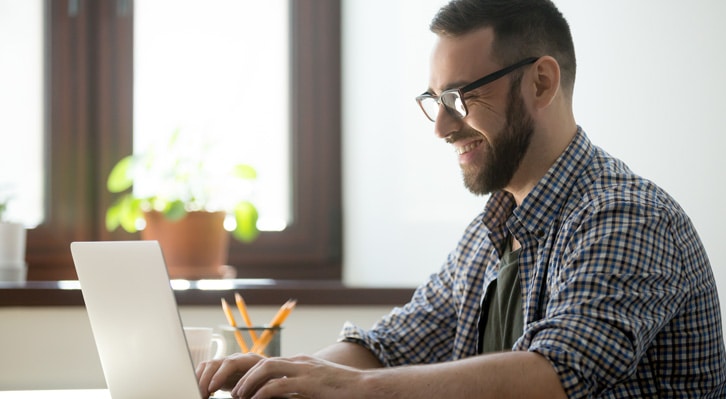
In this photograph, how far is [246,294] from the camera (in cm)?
226

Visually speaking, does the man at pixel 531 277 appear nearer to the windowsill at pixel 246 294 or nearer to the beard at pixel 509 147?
the beard at pixel 509 147

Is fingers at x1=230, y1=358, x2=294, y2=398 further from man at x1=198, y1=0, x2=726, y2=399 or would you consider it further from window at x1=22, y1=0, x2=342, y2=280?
window at x1=22, y1=0, x2=342, y2=280

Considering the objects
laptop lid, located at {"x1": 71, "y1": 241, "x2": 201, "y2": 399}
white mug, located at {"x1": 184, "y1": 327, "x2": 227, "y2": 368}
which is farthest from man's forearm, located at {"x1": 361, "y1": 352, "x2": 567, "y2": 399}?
white mug, located at {"x1": 184, "y1": 327, "x2": 227, "y2": 368}

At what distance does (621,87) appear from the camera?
7.73ft

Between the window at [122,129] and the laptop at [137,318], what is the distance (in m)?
1.29

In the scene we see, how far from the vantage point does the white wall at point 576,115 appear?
90.0 inches

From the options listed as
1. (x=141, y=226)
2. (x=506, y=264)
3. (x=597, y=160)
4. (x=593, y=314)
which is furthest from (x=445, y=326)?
(x=141, y=226)

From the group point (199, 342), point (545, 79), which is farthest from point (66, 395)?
point (545, 79)

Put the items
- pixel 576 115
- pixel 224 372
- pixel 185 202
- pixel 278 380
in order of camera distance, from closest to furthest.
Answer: pixel 278 380 < pixel 224 372 < pixel 576 115 < pixel 185 202

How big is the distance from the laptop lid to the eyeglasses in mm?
651

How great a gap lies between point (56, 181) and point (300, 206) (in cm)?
66

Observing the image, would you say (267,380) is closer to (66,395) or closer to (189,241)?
(66,395)

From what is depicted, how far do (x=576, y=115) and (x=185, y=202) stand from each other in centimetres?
104

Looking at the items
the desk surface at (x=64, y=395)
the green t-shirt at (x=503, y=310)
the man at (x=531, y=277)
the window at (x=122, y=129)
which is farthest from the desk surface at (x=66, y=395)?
the window at (x=122, y=129)
